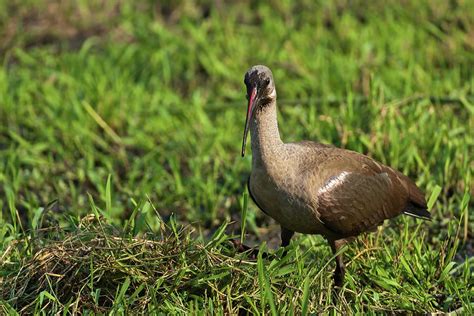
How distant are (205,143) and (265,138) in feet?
6.50

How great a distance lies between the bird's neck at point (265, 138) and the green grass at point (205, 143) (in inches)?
15.7

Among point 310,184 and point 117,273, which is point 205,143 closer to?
point 310,184

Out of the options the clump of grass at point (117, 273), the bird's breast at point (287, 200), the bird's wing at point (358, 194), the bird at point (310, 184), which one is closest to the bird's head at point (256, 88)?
the bird at point (310, 184)

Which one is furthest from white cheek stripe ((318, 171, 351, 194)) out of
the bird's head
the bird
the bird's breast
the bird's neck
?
the bird's head

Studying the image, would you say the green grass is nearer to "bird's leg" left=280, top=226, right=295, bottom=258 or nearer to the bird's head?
"bird's leg" left=280, top=226, right=295, bottom=258

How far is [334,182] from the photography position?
14.8ft

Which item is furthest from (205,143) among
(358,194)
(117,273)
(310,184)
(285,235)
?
(117,273)

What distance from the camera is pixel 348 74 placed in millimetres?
6953

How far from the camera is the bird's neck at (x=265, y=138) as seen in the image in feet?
14.2

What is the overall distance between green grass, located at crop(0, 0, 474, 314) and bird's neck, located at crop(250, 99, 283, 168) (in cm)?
40

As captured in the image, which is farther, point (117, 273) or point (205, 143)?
point (205, 143)

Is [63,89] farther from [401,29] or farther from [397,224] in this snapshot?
[397,224]

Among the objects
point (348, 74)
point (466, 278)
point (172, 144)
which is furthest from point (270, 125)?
point (348, 74)

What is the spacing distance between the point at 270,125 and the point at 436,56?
312 centimetres
